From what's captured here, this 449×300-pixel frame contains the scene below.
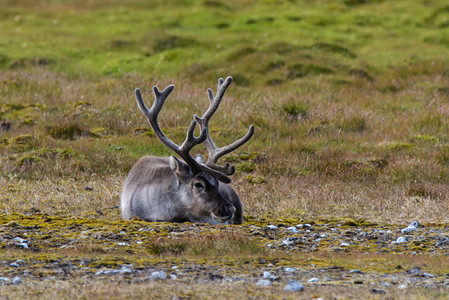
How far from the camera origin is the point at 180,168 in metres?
9.92

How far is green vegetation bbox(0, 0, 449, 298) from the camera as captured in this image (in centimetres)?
1166

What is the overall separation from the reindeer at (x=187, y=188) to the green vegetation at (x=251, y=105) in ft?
2.01

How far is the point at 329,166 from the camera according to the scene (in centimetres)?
1385

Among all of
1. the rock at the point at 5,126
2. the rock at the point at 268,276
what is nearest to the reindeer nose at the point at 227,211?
the rock at the point at 268,276

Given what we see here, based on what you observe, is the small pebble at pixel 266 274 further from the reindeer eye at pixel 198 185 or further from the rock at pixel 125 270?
the reindeer eye at pixel 198 185

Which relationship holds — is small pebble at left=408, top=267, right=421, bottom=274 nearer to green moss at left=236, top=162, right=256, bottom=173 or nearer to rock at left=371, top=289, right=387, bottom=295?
rock at left=371, top=289, right=387, bottom=295

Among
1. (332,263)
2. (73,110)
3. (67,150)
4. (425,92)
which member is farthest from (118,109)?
(332,263)

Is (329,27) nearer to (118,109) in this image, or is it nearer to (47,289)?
(118,109)

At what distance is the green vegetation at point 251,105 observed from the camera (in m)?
11.7

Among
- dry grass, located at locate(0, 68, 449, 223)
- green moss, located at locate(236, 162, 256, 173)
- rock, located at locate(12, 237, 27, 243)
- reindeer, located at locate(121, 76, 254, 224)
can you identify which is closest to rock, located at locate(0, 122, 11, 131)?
dry grass, located at locate(0, 68, 449, 223)

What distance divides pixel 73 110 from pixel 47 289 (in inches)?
519

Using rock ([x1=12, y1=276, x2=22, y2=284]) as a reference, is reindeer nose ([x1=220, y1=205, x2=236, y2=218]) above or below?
below

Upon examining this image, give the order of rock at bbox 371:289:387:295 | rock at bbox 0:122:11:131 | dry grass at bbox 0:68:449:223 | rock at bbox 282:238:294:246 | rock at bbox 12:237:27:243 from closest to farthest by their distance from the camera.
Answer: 1. rock at bbox 371:289:387:295
2. rock at bbox 12:237:27:243
3. rock at bbox 282:238:294:246
4. dry grass at bbox 0:68:449:223
5. rock at bbox 0:122:11:131

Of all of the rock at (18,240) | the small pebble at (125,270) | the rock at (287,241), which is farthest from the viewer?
the rock at (287,241)
